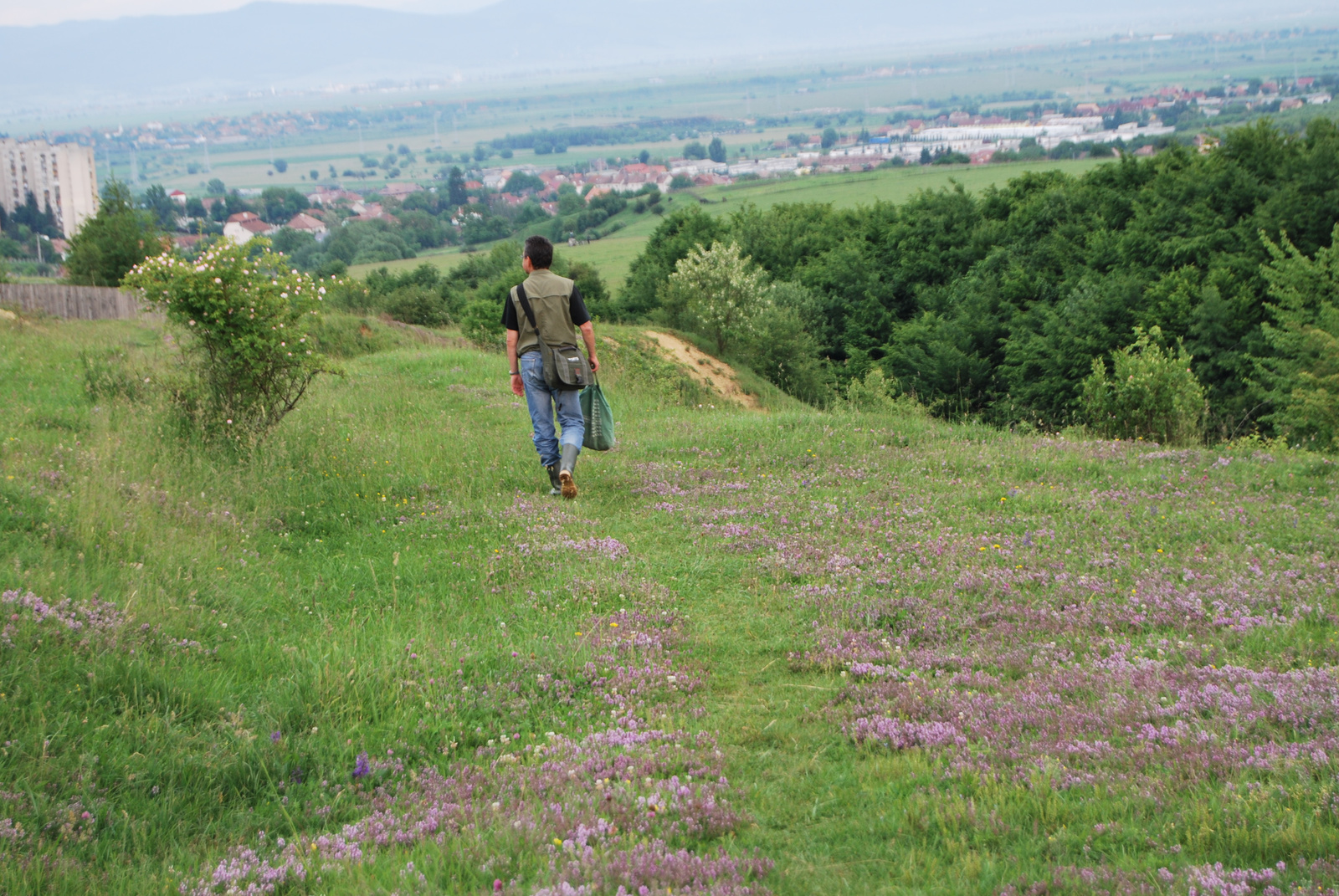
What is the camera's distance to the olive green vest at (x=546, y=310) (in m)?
9.38

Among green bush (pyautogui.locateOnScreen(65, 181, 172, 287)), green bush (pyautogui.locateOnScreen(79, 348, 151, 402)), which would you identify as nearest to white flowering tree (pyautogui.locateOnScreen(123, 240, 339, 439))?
green bush (pyautogui.locateOnScreen(79, 348, 151, 402))

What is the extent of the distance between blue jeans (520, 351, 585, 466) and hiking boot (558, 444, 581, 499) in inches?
3.0

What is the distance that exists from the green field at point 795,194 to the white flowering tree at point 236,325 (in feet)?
241

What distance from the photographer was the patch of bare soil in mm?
31986

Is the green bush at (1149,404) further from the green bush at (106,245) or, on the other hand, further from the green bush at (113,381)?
the green bush at (106,245)

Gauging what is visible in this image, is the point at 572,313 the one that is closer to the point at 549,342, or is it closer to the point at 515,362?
the point at 549,342

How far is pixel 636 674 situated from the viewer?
18.0ft

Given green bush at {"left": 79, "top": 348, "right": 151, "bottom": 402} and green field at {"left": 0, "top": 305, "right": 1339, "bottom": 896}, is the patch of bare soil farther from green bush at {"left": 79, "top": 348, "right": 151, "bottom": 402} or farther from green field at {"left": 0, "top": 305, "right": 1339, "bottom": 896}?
green field at {"left": 0, "top": 305, "right": 1339, "bottom": 896}

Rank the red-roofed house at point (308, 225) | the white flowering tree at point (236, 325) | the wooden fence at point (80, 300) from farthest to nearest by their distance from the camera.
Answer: the red-roofed house at point (308, 225)
the wooden fence at point (80, 300)
the white flowering tree at point (236, 325)

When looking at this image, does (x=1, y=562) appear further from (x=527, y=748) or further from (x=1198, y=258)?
(x=1198, y=258)

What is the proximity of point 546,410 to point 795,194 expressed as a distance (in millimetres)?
113199


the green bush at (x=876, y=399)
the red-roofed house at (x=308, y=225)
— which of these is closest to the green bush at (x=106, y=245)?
the green bush at (x=876, y=399)

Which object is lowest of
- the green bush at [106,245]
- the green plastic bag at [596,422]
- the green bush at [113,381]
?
the green plastic bag at [596,422]

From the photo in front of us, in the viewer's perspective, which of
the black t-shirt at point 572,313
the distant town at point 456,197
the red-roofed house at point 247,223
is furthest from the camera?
the red-roofed house at point 247,223
